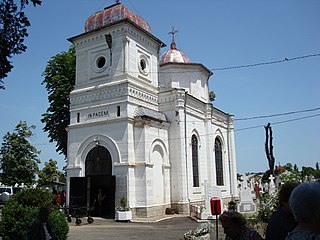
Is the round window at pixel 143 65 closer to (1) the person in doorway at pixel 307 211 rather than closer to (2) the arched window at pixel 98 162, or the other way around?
(2) the arched window at pixel 98 162

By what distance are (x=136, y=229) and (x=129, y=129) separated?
6.83 meters

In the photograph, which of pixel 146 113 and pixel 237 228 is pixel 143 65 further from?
pixel 237 228

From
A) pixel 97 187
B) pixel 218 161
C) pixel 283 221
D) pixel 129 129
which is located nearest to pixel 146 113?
pixel 129 129

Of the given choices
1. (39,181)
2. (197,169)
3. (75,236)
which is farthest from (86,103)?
(39,181)

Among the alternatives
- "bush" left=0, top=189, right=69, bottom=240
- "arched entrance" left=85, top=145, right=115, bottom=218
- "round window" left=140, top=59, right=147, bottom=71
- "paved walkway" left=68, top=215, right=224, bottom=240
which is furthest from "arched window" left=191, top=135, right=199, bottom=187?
"bush" left=0, top=189, right=69, bottom=240

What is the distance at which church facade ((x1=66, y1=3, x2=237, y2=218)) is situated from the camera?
21.6 m

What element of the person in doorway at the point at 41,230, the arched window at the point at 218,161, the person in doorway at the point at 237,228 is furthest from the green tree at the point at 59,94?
the person in doorway at the point at 237,228

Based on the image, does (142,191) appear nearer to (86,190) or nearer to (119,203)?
(119,203)

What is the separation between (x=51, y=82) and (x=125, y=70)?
30.3 ft

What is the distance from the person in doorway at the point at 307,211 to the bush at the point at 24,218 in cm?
875

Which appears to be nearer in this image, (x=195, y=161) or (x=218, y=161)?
(x=195, y=161)

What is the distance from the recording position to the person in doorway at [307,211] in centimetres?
320

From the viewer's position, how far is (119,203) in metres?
21.0

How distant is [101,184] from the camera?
22.0 metres
